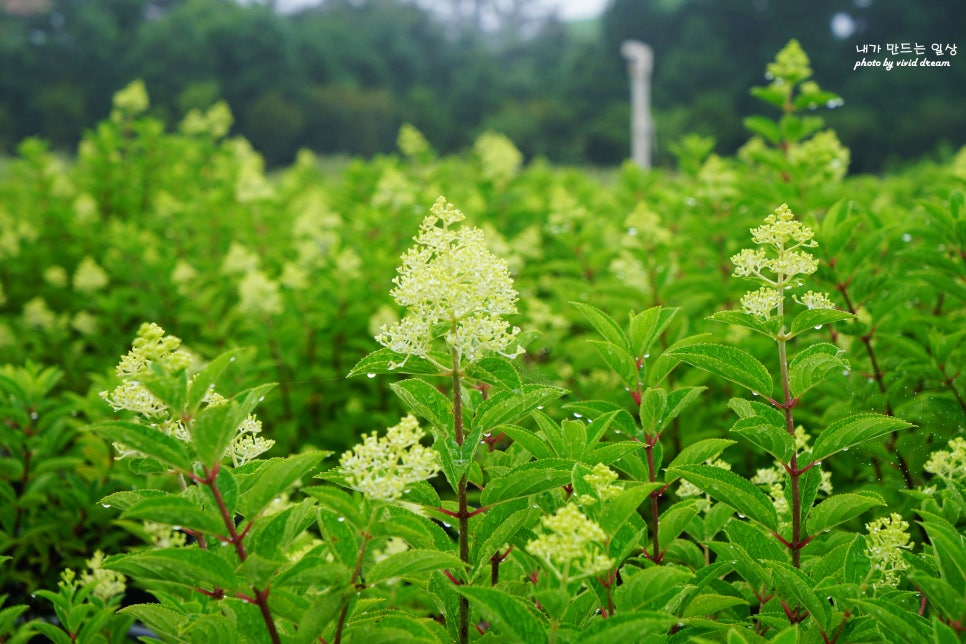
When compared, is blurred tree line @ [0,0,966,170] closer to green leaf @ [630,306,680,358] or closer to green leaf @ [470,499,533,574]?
green leaf @ [630,306,680,358]

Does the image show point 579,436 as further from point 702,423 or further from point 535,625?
point 702,423

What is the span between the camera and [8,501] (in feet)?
8.79

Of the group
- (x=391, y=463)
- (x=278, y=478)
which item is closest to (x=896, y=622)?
(x=391, y=463)

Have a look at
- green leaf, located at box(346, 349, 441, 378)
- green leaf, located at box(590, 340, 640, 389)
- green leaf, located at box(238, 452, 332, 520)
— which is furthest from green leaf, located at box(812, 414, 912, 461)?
green leaf, located at box(238, 452, 332, 520)

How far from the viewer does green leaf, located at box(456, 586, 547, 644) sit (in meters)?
1.07

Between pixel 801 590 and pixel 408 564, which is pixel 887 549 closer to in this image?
pixel 801 590

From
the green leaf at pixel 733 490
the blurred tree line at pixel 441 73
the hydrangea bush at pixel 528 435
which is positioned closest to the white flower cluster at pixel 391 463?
the hydrangea bush at pixel 528 435

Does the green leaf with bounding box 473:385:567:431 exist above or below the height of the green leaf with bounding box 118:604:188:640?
above

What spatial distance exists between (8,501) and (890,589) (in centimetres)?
266

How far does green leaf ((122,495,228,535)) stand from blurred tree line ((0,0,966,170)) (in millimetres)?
20575

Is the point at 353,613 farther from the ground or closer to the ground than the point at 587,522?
closer to the ground

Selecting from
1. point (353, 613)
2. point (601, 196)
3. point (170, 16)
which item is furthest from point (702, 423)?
point (170, 16)

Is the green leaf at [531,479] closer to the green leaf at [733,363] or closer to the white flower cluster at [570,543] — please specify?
the white flower cluster at [570,543]

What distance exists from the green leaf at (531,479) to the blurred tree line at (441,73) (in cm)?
2019
